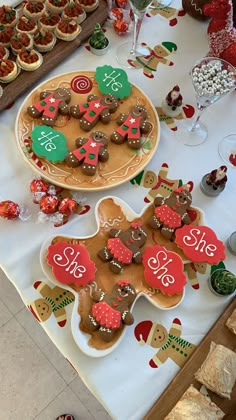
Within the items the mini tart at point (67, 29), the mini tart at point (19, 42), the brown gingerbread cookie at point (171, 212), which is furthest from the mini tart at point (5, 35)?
the brown gingerbread cookie at point (171, 212)

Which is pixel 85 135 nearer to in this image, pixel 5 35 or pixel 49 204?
pixel 49 204

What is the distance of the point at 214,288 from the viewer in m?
1.05

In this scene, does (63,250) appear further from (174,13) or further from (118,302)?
(174,13)

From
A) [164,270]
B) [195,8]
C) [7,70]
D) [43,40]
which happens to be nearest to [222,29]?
[195,8]

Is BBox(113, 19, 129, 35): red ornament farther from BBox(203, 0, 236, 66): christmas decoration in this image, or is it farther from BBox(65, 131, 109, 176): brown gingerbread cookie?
BBox(65, 131, 109, 176): brown gingerbread cookie

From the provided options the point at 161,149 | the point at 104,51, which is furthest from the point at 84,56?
the point at 161,149

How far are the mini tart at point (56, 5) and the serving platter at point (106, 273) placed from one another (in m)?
0.66

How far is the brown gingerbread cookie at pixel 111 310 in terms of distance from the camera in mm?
946

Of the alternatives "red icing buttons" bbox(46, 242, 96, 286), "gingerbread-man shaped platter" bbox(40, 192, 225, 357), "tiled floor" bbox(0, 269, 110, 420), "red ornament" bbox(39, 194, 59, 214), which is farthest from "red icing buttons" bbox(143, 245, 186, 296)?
"tiled floor" bbox(0, 269, 110, 420)

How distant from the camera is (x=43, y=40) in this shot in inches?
51.0

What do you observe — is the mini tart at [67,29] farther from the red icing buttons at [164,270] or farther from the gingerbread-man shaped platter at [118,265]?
the red icing buttons at [164,270]

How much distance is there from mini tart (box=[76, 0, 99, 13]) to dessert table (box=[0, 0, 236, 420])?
0.27 ft

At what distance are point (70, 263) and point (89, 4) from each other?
85cm

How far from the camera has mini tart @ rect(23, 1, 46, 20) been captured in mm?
1336
